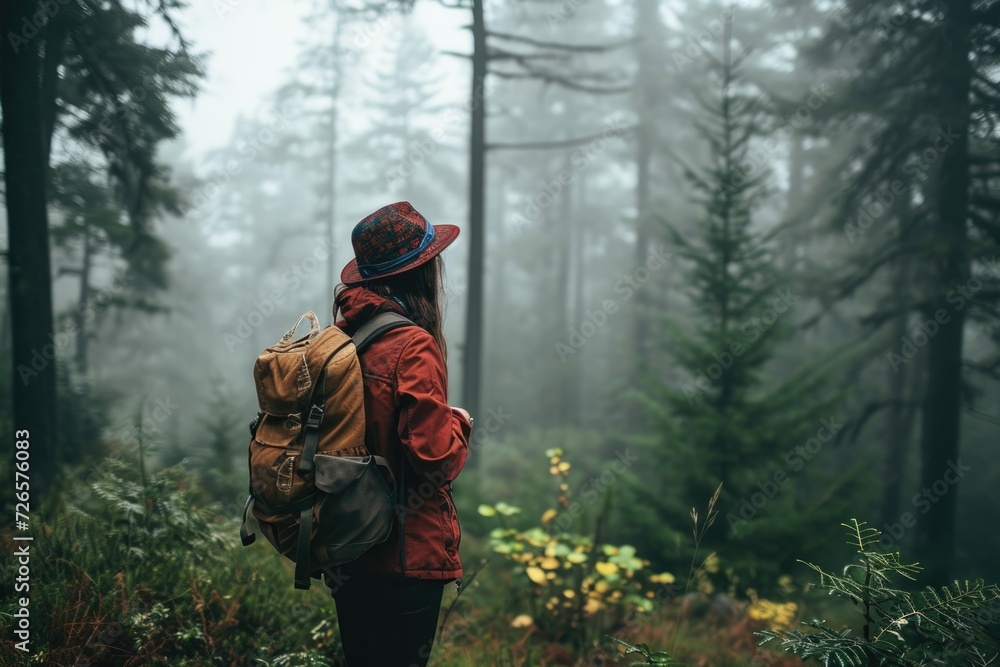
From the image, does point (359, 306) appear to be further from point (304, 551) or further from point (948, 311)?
point (948, 311)

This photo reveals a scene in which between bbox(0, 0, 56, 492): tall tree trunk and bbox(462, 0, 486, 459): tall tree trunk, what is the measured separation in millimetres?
6180

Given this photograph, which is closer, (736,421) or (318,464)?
(318,464)

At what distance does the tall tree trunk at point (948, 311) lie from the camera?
8148 mm

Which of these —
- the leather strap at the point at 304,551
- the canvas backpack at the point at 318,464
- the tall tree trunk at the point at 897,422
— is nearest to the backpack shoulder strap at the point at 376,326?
the canvas backpack at the point at 318,464

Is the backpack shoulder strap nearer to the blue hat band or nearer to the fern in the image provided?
the blue hat band

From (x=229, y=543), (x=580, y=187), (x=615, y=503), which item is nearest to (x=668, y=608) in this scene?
(x=615, y=503)

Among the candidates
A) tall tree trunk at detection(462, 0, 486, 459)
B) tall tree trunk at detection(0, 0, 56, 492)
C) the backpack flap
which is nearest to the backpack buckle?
the backpack flap

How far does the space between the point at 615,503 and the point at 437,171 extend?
21.6 metres

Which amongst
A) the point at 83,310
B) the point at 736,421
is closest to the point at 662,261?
the point at 736,421

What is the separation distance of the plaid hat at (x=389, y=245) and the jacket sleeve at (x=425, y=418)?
0.40 metres

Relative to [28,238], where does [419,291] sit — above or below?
below

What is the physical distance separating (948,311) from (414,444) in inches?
389

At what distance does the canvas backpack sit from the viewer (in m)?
2.15

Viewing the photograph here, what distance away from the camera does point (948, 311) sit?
8742mm
